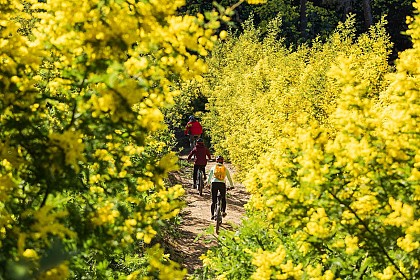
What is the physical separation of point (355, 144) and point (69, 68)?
220 centimetres

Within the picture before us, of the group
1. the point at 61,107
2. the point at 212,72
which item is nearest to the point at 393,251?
the point at 61,107

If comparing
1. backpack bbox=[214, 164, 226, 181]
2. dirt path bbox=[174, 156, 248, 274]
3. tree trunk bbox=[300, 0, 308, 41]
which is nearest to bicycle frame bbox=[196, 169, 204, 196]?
dirt path bbox=[174, 156, 248, 274]

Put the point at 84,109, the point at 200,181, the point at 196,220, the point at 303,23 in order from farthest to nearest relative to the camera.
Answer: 1. the point at 303,23
2. the point at 200,181
3. the point at 196,220
4. the point at 84,109

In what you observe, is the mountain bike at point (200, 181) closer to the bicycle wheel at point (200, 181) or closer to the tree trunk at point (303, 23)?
the bicycle wheel at point (200, 181)

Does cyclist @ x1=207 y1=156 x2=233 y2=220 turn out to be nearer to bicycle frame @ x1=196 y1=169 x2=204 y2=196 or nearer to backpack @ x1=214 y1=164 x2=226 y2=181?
backpack @ x1=214 y1=164 x2=226 y2=181

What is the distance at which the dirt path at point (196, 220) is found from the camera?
1291 cm

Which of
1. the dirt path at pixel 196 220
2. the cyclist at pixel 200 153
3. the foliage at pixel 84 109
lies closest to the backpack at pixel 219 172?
the dirt path at pixel 196 220

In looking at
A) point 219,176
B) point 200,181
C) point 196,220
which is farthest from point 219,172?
point 200,181

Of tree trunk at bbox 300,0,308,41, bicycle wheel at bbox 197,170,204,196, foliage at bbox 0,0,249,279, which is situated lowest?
foliage at bbox 0,0,249,279

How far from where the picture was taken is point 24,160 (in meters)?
4.04

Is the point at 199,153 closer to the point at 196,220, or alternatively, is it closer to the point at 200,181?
the point at 200,181

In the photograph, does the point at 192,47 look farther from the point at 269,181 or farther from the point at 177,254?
the point at 177,254

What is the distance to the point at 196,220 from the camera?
1550 cm

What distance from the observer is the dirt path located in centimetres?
1291
